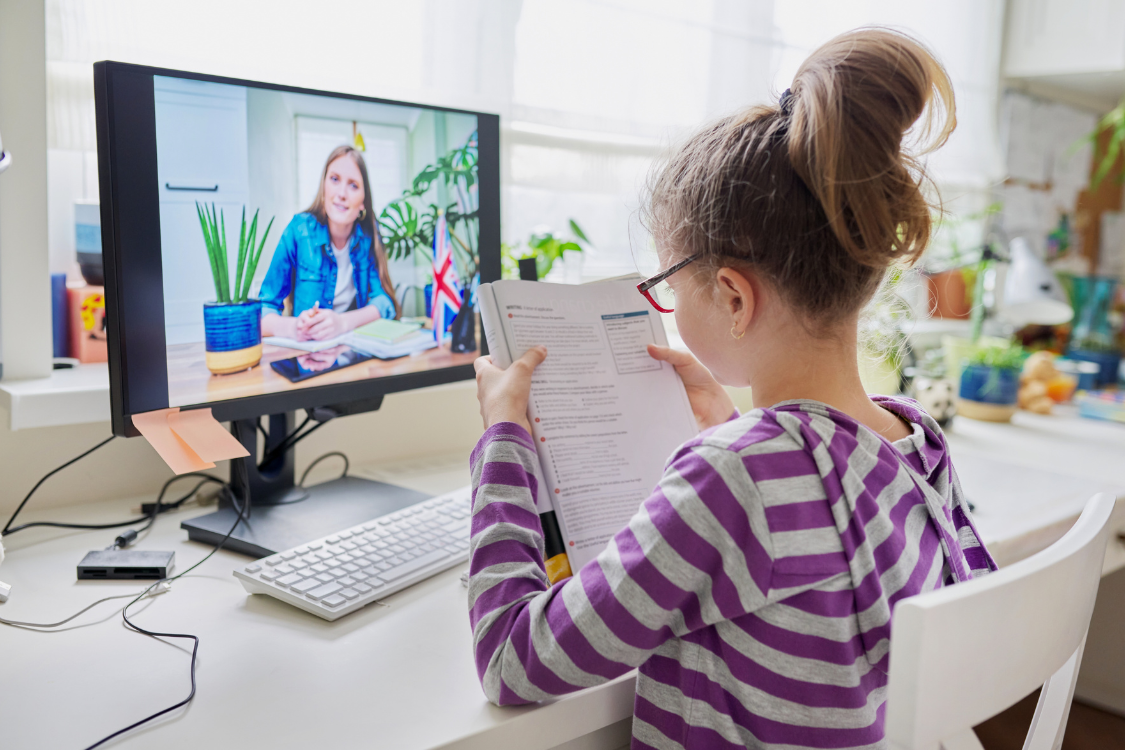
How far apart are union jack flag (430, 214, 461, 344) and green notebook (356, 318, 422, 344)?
0.11ft

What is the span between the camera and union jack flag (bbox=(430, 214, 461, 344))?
0.96 metres

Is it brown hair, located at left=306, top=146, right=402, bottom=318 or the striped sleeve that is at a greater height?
brown hair, located at left=306, top=146, right=402, bottom=318

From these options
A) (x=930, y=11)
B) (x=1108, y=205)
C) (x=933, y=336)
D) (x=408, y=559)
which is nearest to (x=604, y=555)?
(x=408, y=559)

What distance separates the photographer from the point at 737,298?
61 cm

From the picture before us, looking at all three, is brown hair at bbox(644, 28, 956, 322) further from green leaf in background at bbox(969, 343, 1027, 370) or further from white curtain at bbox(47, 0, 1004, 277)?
green leaf in background at bbox(969, 343, 1027, 370)

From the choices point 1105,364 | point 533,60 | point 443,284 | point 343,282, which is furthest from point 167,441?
point 1105,364

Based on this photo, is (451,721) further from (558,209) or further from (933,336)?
(933,336)

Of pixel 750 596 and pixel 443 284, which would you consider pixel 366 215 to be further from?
pixel 750 596

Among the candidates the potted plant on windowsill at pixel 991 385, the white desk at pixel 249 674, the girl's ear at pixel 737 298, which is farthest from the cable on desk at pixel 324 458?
the potted plant on windowsill at pixel 991 385

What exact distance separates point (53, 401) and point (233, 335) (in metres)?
0.24

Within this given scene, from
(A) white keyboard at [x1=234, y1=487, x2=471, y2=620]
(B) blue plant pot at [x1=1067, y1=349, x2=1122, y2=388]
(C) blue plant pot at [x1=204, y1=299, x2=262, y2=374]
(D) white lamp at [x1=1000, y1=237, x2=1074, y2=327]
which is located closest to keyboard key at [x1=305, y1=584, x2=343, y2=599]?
(A) white keyboard at [x1=234, y1=487, x2=471, y2=620]

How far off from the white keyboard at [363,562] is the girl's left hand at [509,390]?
0.18 meters

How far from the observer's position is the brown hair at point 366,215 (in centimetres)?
84

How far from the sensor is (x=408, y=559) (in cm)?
79
